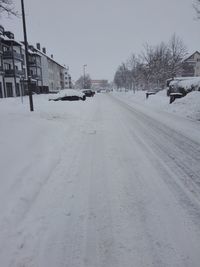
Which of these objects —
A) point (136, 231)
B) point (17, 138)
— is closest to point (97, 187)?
point (136, 231)

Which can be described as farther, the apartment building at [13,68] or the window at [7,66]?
the window at [7,66]

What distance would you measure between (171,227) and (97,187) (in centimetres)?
157

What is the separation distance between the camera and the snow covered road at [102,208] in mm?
2586

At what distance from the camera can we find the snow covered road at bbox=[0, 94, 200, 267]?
2.59 m

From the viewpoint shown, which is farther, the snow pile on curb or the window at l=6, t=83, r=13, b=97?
the window at l=6, t=83, r=13, b=97

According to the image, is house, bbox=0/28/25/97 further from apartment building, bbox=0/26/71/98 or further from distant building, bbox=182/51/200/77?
distant building, bbox=182/51/200/77

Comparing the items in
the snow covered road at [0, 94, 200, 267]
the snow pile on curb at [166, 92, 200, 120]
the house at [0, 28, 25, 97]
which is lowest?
the snow covered road at [0, 94, 200, 267]

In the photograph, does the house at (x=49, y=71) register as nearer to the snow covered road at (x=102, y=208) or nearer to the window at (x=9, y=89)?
the window at (x=9, y=89)

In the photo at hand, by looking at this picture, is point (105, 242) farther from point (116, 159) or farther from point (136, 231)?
point (116, 159)

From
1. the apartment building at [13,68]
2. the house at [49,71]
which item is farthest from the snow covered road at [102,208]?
the house at [49,71]

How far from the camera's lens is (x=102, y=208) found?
3.52 metres

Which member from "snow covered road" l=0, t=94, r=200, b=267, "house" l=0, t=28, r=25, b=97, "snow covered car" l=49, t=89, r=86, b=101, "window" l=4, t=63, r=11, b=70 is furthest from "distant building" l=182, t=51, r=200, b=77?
"snow covered road" l=0, t=94, r=200, b=267

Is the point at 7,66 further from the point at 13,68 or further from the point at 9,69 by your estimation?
the point at 13,68

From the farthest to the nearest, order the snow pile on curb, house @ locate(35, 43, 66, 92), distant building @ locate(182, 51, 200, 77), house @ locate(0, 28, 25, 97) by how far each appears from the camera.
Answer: distant building @ locate(182, 51, 200, 77)
house @ locate(35, 43, 66, 92)
house @ locate(0, 28, 25, 97)
the snow pile on curb
